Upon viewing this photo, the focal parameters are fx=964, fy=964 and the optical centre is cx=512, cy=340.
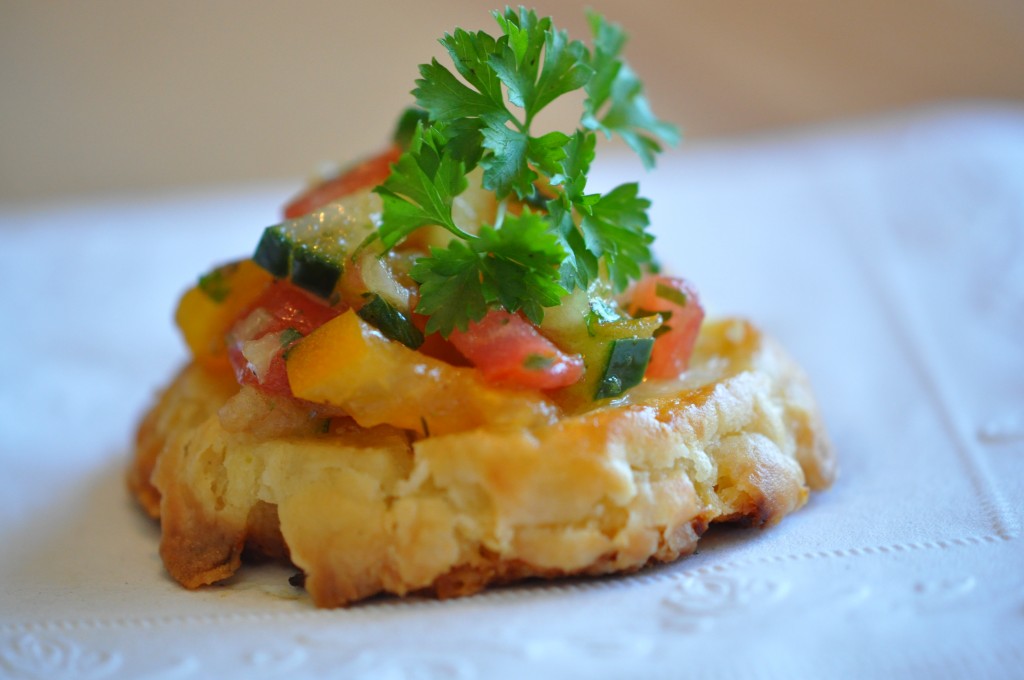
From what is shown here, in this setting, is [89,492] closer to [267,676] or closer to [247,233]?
→ [267,676]

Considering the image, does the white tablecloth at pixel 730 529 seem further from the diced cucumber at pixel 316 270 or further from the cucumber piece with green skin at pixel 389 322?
the diced cucumber at pixel 316 270

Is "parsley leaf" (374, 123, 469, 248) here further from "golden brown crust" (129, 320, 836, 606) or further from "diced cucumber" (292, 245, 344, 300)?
"golden brown crust" (129, 320, 836, 606)

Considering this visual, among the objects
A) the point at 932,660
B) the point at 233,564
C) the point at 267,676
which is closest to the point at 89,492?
the point at 233,564

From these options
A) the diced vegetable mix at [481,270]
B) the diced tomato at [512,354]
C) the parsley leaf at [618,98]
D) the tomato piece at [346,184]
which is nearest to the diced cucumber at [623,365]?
the diced vegetable mix at [481,270]

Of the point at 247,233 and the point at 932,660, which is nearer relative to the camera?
the point at 932,660

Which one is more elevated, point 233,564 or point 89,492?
point 89,492

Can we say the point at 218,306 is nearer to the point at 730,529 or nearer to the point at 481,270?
the point at 481,270
